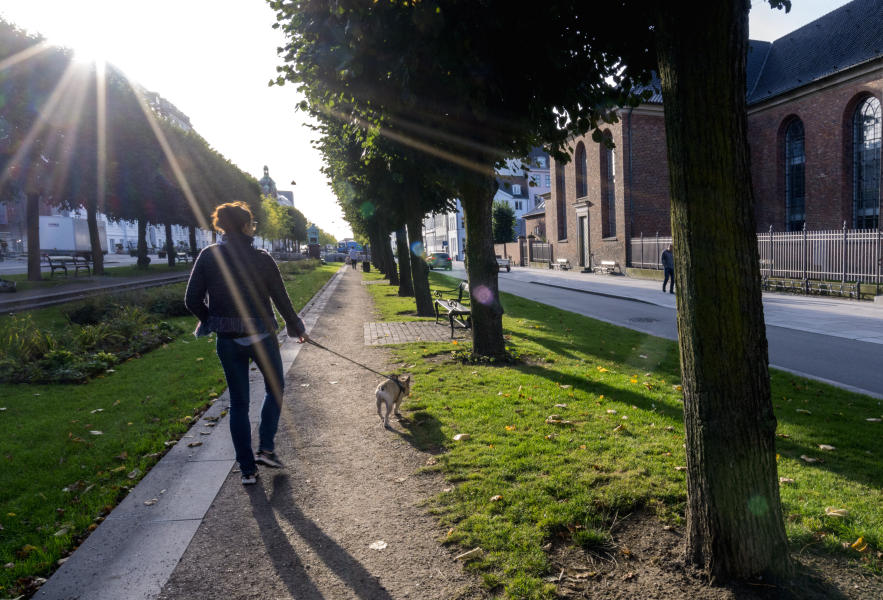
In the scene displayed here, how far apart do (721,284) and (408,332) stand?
928cm

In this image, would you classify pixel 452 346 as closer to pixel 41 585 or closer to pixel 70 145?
pixel 41 585

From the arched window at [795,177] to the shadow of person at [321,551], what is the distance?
3257cm

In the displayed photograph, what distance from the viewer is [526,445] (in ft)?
15.2

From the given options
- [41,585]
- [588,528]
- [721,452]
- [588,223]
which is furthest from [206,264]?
[588,223]

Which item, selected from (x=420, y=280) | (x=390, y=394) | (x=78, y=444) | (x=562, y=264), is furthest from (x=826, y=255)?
(x=78, y=444)

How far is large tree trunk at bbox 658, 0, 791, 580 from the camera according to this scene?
8.32ft

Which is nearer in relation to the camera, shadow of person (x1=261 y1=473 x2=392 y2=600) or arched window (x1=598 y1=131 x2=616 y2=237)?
shadow of person (x1=261 y1=473 x2=392 y2=600)

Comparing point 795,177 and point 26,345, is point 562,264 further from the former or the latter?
point 26,345

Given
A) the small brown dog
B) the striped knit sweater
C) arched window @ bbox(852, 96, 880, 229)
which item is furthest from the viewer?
arched window @ bbox(852, 96, 880, 229)

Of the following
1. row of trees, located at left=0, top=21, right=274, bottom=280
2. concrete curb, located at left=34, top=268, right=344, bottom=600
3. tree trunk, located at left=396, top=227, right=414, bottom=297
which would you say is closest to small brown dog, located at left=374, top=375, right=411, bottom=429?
concrete curb, located at left=34, top=268, right=344, bottom=600

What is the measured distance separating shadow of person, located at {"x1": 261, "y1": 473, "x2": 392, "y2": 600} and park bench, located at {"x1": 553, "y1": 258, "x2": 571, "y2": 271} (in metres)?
38.2

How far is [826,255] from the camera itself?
1964cm

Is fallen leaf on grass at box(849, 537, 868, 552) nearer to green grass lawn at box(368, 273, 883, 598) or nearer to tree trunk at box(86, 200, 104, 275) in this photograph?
green grass lawn at box(368, 273, 883, 598)

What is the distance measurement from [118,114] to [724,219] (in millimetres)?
32487
